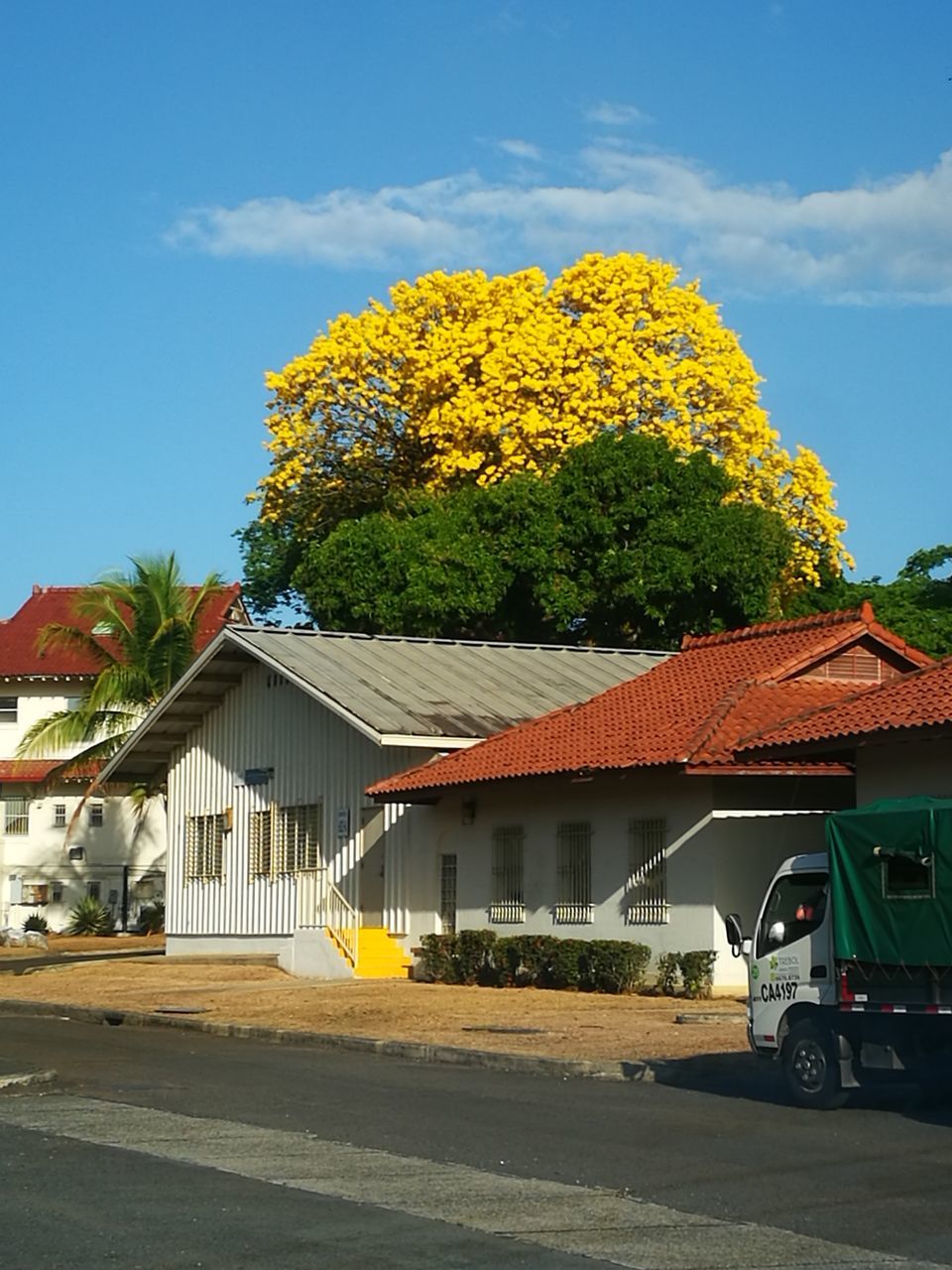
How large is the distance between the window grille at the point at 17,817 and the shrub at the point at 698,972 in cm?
3601

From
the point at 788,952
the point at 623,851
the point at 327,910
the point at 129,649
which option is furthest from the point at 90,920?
the point at 788,952

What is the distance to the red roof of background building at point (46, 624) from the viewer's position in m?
56.2

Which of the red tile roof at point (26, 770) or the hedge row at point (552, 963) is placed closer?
the hedge row at point (552, 963)

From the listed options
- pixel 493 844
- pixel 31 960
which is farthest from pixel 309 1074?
pixel 31 960

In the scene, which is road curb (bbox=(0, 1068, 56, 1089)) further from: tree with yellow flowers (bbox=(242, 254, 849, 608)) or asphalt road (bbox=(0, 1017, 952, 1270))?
tree with yellow flowers (bbox=(242, 254, 849, 608))

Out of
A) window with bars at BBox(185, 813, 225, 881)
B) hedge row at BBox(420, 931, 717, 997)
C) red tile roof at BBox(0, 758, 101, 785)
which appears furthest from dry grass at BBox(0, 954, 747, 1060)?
red tile roof at BBox(0, 758, 101, 785)

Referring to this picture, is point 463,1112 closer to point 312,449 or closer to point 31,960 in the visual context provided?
point 31,960

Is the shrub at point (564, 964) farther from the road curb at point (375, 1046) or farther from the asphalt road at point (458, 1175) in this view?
the asphalt road at point (458, 1175)

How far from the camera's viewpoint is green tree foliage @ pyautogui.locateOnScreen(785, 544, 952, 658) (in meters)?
48.2

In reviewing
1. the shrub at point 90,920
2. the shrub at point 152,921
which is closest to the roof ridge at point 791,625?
the shrub at point 152,921

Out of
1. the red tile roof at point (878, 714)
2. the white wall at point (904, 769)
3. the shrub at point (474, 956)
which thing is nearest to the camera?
the red tile roof at point (878, 714)

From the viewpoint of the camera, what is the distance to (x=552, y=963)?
86.6 feet

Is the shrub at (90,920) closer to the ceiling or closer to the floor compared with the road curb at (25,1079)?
closer to the ceiling

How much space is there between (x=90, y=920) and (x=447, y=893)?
24.0m
